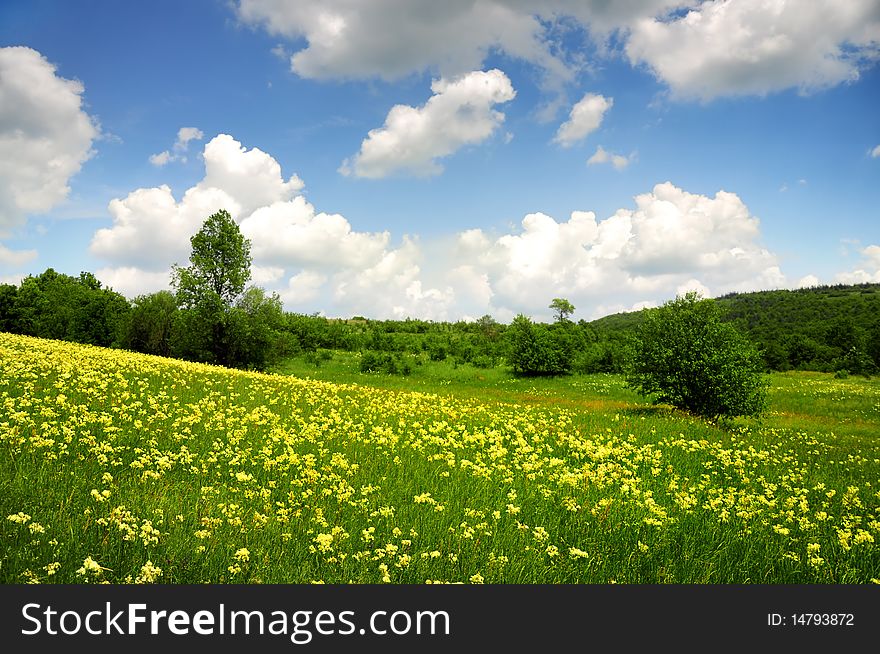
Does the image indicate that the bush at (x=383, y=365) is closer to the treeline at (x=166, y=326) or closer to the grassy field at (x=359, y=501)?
the treeline at (x=166, y=326)

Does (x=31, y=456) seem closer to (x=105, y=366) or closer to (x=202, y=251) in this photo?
(x=105, y=366)

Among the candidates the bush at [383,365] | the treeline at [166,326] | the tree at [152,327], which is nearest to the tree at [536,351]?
the bush at [383,365]

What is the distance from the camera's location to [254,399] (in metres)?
13.7

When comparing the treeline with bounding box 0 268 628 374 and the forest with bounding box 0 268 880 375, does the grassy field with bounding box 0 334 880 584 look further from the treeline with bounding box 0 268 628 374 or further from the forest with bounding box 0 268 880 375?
the treeline with bounding box 0 268 628 374

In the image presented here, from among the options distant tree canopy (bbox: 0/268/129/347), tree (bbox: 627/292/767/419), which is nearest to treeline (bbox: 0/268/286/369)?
distant tree canopy (bbox: 0/268/129/347)

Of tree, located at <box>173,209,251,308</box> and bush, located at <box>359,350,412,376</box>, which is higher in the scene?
tree, located at <box>173,209,251,308</box>

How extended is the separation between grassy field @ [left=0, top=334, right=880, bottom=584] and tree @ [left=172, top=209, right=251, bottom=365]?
2581 cm

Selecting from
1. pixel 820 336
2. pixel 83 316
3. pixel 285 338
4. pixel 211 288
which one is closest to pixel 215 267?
pixel 211 288

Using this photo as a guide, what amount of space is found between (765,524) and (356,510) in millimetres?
6357

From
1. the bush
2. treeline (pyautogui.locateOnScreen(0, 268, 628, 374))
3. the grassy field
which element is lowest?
the grassy field

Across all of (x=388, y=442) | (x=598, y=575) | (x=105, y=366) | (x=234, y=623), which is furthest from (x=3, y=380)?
(x=598, y=575)

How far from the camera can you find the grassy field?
493 centimetres

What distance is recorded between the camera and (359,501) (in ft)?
22.1

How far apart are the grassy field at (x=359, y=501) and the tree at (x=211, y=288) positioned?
84.7 ft
